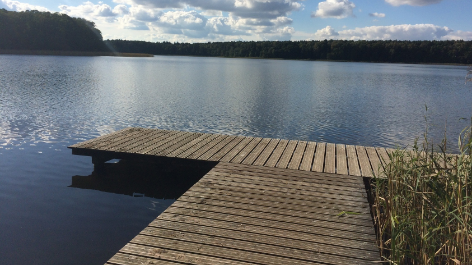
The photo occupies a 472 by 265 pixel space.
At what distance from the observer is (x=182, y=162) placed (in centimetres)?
555

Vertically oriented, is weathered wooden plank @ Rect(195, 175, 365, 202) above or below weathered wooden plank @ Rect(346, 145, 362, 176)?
below

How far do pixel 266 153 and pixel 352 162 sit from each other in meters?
1.34

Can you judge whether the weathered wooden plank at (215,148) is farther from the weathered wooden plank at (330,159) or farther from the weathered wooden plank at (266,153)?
the weathered wooden plank at (330,159)

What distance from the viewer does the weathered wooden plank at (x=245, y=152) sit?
214 inches

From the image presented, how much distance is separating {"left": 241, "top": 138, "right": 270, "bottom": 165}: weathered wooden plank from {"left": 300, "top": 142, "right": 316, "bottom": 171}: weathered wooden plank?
73 cm

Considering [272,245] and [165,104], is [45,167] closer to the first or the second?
[272,245]

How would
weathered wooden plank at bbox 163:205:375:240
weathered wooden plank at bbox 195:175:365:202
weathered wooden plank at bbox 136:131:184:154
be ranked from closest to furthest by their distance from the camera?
weathered wooden plank at bbox 163:205:375:240
weathered wooden plank at bbox 195:175:365:202
weathered wooden plank at bbox 136:131:184:154

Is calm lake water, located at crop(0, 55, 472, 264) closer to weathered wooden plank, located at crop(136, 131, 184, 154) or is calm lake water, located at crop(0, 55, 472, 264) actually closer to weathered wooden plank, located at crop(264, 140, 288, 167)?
weathered wooden plank, located at crop(136, 131, 184, 154)

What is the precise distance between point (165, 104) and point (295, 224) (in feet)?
36.2

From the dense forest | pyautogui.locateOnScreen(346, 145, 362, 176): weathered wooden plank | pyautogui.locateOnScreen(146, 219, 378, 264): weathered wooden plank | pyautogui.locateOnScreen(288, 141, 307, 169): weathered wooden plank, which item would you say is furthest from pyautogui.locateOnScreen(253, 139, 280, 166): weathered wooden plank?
the dense forest

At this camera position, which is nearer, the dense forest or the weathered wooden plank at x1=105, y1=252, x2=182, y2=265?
the weathered wooden plank at x1=105, y1=252, x2=182, y2=265

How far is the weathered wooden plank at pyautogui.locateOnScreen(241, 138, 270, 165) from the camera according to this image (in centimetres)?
536

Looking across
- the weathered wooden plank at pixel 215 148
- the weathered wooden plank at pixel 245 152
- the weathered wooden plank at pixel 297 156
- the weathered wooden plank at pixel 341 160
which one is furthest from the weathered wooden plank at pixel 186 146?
the weathered wooden plank at pixel 341 160

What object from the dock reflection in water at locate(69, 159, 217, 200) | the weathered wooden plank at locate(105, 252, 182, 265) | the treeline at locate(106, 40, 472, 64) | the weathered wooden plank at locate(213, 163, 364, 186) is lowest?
the dock reflection in water at locate(69, 159, 217, 200)
